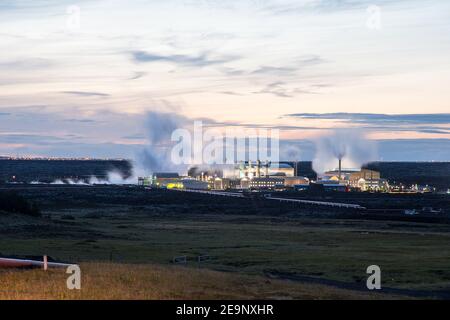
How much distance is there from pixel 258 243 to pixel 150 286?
→ 1556 inches

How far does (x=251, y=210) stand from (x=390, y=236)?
5635 centimetres

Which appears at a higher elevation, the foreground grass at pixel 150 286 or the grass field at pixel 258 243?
the foreground grass at pixel 150 286

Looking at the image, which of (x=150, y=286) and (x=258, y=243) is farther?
(x=258, y=243)

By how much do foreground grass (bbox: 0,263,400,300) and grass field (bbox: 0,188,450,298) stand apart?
21.9 ft

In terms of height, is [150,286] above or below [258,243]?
above

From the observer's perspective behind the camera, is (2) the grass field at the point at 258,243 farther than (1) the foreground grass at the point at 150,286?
Yes

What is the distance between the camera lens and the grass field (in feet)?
167

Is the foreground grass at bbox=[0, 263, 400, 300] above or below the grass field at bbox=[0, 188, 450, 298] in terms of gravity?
above

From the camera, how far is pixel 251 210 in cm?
13725

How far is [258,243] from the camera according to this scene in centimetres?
7262

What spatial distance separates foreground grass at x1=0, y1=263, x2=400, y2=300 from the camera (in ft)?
102

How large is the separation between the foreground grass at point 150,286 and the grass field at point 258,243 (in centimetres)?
667

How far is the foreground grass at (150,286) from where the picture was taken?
102ft

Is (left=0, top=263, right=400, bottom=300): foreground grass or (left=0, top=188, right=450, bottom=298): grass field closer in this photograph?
(left=0, top=263, right=400, bottom=300): foreground grass
